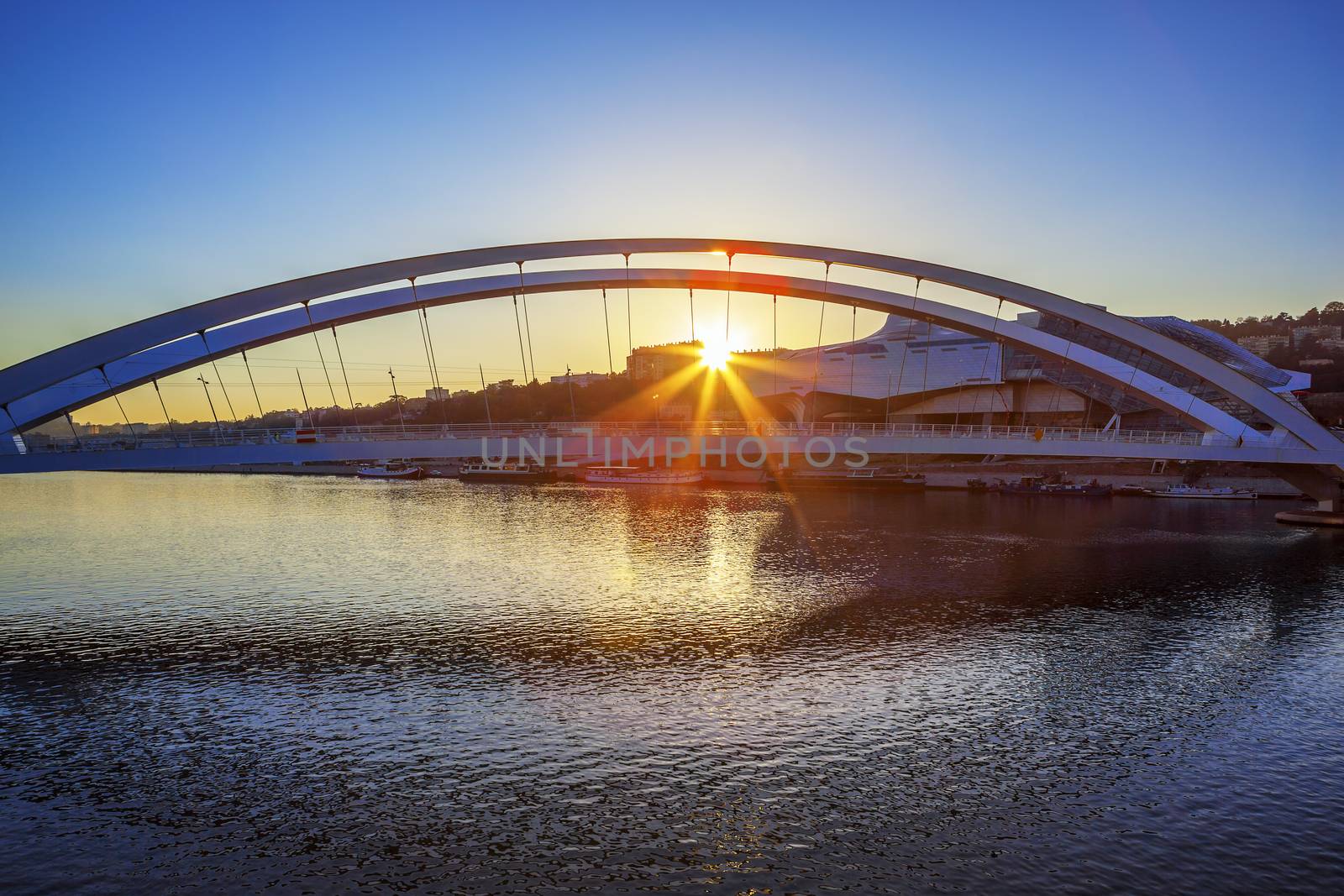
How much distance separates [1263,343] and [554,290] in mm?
160460

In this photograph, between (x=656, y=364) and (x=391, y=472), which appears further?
(x=656, y=364)

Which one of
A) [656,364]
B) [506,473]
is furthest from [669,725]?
[656,364]

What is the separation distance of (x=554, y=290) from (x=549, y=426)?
4542 millimetres

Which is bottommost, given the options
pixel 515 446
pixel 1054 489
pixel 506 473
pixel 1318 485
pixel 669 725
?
pixel 669 725

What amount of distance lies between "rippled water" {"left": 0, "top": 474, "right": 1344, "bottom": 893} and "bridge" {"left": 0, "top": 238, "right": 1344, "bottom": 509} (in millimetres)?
4508

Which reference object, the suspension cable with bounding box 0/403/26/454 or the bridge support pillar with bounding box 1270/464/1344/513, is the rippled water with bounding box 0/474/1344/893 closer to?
the suspension cable with bounding box 0/403/26/454

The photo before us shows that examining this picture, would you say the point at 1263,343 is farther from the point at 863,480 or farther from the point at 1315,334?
the point at 863,480

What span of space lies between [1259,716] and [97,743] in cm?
2042

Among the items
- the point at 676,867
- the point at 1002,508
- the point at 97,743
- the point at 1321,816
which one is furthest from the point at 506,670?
the point at 1002,508

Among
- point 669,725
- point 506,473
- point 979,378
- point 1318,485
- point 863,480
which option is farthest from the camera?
point 506,473

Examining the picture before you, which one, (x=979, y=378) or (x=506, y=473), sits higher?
(x=979, y=378)

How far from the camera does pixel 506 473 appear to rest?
7569 centimetres

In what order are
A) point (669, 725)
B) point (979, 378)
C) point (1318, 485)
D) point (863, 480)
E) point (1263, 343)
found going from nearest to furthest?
point (669, 725) → point (1318, 485) → point (863, 480) → point (979, 378) → point (1263, 343)

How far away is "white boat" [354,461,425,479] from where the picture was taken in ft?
267
